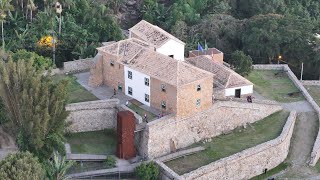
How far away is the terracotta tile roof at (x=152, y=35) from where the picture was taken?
2090 inches

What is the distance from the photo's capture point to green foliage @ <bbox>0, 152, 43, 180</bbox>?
1409 inches

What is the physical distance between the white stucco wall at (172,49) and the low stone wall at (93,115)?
7017mm

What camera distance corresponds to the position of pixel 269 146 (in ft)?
156

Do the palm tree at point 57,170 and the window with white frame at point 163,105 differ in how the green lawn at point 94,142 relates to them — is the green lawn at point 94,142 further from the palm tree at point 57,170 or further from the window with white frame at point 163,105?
the palm tree at point 57,170

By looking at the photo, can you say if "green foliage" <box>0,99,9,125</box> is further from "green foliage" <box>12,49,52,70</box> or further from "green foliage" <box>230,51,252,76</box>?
"green foliage" <box>230,51,252,76</box>

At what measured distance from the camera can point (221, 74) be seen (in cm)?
5353

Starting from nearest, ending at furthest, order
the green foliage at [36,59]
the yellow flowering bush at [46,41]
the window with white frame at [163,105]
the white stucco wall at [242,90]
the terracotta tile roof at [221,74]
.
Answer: the window with white frame at [163,105], the white stucco wall at [242,90], the terracotta tile roof at [221,74], the green foliage at [36,59], the yellow flowering bush at [46,41]

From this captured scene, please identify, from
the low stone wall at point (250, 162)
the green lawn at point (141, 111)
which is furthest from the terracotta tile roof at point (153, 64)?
the low stone wall at point (250, 162)

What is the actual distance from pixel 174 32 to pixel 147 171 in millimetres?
33728

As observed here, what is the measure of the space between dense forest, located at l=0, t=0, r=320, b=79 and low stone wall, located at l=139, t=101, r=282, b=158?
55.0 ft

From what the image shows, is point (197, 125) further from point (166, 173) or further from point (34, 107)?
point (34, 107)

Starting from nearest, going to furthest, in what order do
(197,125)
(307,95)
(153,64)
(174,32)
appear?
1. (197,125)
2. (153,64)
3. (307,95)
4. (174,32)

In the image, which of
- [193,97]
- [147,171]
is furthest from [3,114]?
[193,97]

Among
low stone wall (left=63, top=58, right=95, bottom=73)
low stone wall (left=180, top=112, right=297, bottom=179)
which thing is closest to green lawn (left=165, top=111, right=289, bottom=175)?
low stone wall (left=180, top=112, right=297, bottom=179)
